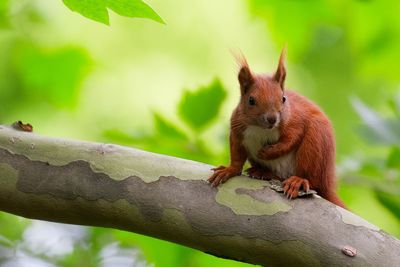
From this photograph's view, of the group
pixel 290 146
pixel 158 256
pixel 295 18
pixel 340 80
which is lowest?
pixel 158 256

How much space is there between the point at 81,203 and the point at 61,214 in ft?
0.20


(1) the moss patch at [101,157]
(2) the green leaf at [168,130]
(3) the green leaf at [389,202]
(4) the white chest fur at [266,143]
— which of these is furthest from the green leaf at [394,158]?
(1) the moss patch at [101,157]

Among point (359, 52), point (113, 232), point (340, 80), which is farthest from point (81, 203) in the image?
point (340, 80)

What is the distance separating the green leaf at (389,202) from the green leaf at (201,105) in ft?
1.97

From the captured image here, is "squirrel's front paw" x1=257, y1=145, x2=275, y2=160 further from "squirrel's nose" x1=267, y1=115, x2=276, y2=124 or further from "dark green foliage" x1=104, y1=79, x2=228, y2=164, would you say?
"dark green foliage" x1=104, y1=79, x2=228, y2=164

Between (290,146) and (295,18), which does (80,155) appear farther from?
(295,18)

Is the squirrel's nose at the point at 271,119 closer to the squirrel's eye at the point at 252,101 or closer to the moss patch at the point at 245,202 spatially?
the squirrel's eye at the point at 252,101

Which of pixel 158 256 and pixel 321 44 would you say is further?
pixel 321 44

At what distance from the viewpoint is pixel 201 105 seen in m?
2.60

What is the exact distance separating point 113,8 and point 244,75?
1.16 metres

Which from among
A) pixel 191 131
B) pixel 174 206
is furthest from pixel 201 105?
pixel 174 206

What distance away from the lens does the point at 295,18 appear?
3.46 meters

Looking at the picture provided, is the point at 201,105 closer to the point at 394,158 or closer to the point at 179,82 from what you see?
the point at 394,158

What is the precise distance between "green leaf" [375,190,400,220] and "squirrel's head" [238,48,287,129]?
1.45ft
